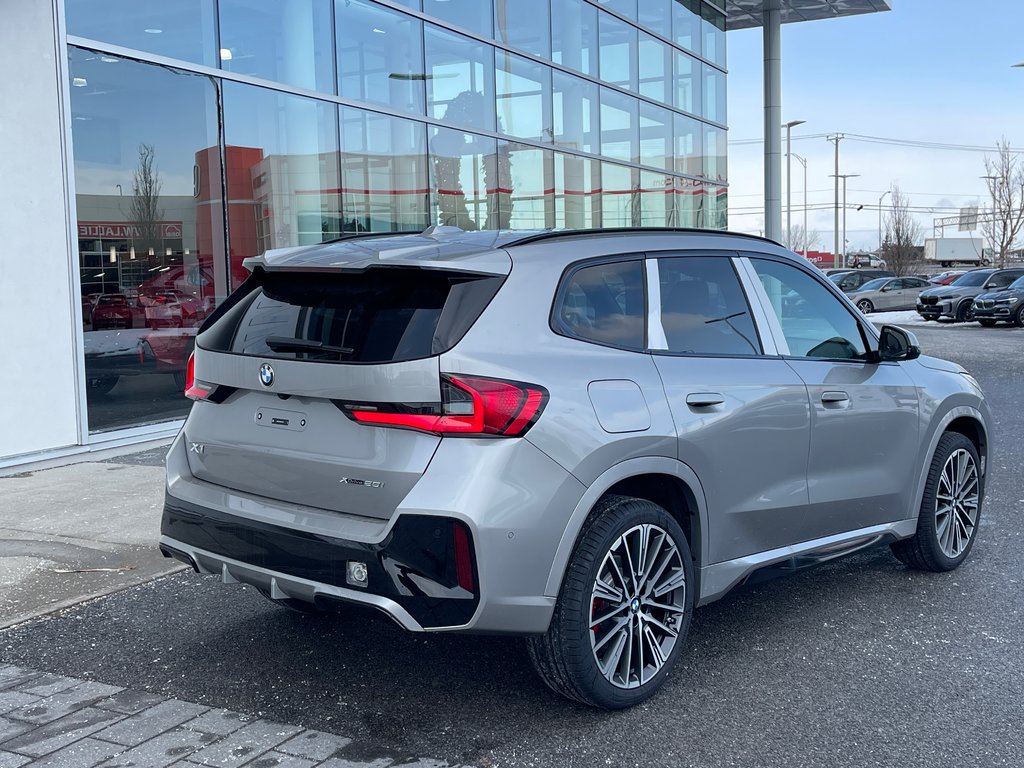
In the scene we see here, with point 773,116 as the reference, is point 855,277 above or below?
below

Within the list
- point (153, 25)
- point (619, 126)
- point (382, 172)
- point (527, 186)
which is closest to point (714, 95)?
point (619, 126)

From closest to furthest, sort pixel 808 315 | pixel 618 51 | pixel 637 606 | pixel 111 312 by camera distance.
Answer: pixel 637 606 < pixel 808 315 < pixel 111 312 < pixel 618 51

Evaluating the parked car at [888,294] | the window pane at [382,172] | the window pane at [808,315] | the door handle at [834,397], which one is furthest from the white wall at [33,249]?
the parked car at [888,294]

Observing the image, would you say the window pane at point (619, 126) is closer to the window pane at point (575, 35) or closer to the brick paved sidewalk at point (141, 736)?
the window pane at point (575, 35)

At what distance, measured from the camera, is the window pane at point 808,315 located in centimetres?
499

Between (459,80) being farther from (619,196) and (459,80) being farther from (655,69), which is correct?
(655,69)

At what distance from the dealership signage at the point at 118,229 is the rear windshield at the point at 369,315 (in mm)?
6505

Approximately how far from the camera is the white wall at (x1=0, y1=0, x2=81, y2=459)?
9.05m

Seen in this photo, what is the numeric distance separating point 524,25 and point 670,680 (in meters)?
13.9

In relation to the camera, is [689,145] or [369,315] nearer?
[369,315]

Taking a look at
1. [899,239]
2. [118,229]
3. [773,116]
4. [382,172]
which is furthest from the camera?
[899,239]

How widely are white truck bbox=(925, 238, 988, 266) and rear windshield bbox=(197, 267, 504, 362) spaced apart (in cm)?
11569

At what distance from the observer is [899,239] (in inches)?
2766

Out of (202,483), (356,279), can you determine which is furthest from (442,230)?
(202,483)
